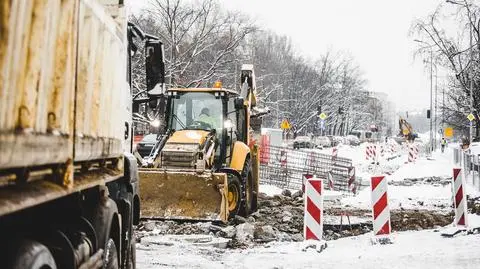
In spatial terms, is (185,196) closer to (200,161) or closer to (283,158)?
(200,161)

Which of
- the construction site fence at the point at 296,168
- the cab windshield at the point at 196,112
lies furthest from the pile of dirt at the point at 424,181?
the cab windshield at the point at 196,112

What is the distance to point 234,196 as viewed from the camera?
494 inches

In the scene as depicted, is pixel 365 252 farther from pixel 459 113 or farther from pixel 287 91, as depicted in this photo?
pixel 287 91

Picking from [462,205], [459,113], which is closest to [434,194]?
[462,205]

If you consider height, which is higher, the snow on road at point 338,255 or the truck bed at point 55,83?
the truck bed at point 55,83

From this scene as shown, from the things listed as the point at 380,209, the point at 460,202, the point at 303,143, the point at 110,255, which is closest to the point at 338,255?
the point at 380,209

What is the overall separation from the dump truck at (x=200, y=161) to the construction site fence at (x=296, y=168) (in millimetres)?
8713

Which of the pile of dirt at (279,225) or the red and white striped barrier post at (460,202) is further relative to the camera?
A: the pile of dirt at (279,225)

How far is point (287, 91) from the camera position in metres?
73.7

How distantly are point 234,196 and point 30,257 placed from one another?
31.2ft

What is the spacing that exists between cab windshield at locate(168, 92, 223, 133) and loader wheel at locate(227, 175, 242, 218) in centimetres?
115

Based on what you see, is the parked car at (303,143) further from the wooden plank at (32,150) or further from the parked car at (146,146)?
the wooden plank at (32,150)

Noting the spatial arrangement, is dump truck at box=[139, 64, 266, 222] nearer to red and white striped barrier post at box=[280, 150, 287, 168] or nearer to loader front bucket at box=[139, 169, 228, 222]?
loader front bucket at box=[139, 169, 228, 222]

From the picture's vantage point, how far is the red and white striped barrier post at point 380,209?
9.45 meters
